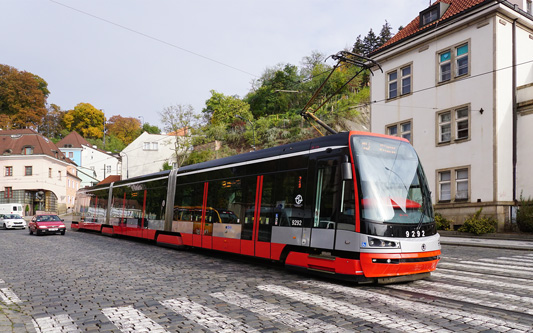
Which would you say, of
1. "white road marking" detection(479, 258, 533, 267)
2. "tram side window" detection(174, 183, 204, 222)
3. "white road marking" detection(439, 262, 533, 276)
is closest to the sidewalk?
"white road marking" detection(479, 258, 533, 267)

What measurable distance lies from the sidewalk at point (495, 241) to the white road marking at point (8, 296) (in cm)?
1669

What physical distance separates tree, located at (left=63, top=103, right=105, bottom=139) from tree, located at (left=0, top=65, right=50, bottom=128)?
40.4 feet

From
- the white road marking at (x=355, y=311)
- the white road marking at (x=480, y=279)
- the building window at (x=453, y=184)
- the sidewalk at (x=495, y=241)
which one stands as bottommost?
the white road marking at (x=355, y=311)

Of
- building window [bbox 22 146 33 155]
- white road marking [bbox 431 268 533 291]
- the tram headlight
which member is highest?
building window [bbox 22 146 33 155]

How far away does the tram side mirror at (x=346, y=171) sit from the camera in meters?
8.45

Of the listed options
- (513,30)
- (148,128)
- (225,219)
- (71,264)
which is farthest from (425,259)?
(148,128)

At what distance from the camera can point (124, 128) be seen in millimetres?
101438

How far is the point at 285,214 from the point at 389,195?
2679mm

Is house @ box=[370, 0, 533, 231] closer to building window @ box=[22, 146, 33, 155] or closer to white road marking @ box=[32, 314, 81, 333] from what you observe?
white road marking @ box=[32, 314, 81, 333]

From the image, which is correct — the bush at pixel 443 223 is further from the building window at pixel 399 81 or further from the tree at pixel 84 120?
the tree at pixel 84 120

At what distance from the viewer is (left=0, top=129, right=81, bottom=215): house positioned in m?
65.7

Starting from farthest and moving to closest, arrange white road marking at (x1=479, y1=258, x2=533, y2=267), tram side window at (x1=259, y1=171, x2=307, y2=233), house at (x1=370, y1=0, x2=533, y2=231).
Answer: house at (x1=370, y1=0, x2=533, y2=231), white road marking at (x1=479, y1=258, x2=533, y2=267), tram side window at (x1=259, y1=171, x2=307, y2=233)

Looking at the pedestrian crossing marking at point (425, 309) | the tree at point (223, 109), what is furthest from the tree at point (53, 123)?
the pedestrian crossing marking at point (425, 309)

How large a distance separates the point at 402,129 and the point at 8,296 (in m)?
26.7
